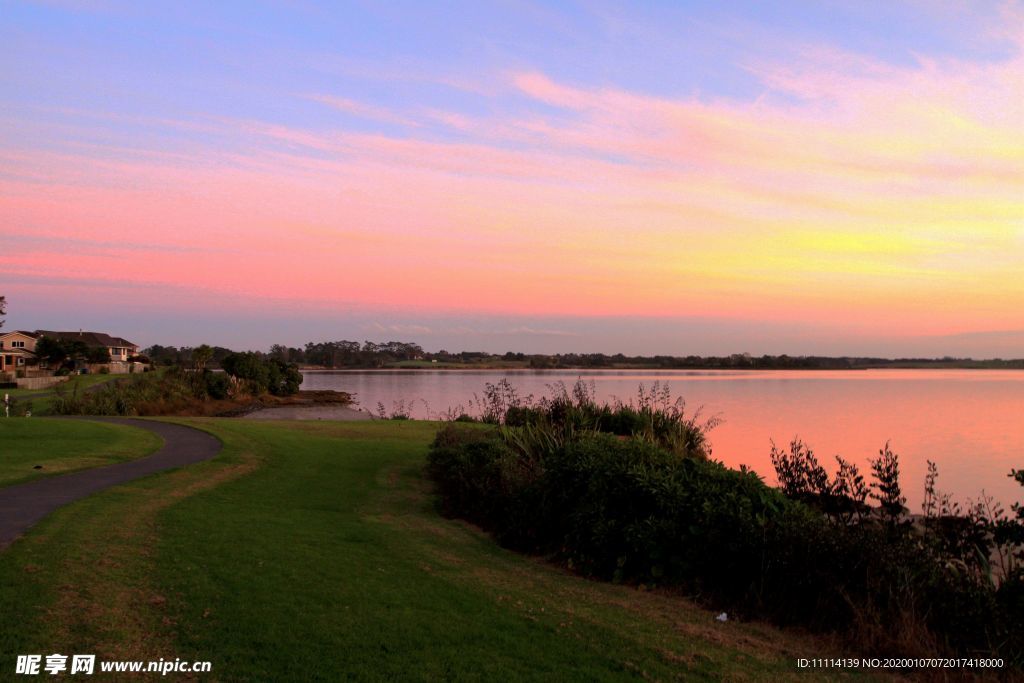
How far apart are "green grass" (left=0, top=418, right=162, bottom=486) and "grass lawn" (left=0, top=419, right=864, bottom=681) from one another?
425cm

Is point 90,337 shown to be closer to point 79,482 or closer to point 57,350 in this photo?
point 57,350

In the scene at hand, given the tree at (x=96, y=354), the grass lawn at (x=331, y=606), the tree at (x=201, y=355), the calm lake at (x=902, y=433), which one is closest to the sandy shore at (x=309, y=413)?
the calm lake at (x=902, y=433)

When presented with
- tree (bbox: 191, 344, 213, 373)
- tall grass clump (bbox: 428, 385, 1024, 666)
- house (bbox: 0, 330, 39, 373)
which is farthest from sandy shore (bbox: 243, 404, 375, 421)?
house (bbox: 0, 330, 39, 373)

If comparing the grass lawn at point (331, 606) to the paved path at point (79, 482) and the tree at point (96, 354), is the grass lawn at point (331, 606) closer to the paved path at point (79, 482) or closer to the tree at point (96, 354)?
the paved path at point (79, 482)

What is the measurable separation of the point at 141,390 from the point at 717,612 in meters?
38.5

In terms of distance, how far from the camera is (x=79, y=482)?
41.8ft

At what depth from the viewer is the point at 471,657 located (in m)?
5.54

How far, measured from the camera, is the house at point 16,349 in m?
73.5

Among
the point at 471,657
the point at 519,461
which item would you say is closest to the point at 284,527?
the point at 519,461

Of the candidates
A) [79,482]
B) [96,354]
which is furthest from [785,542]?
[96,354]

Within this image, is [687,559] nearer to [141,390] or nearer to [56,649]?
[56,649]

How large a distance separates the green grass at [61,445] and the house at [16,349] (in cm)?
5983

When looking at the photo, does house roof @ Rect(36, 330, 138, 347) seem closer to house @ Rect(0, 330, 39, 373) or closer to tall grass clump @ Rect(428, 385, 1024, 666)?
house @ Rect(0, 330, 39, 373)

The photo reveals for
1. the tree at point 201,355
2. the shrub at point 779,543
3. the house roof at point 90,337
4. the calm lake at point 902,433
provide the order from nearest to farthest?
the shrub at point 779,543 < the calm lake at point 902,433 < the tree at point 201,355 < the house roof at point 90,337
